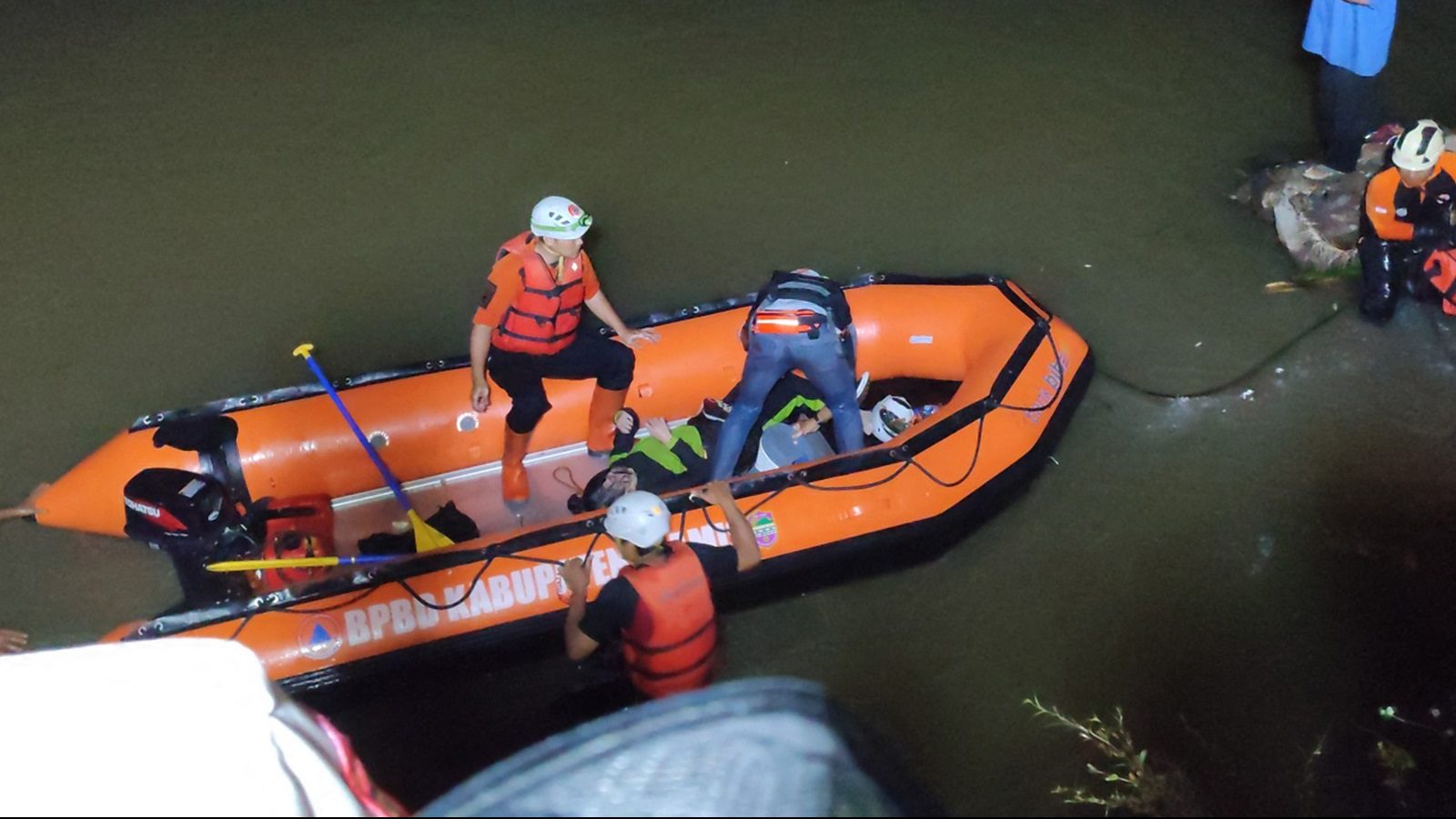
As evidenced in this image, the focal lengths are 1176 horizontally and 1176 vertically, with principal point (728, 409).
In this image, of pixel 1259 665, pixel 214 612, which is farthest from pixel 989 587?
pixel 214 612

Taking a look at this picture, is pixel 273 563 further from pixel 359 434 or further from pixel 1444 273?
pixel 1444 273

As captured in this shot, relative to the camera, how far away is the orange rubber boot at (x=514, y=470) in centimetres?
386

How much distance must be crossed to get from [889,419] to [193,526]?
7.31ft

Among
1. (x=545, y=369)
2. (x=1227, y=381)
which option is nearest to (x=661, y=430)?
(x=545, y=369)

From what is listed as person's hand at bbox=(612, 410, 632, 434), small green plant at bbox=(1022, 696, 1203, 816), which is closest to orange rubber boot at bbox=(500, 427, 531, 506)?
person's hand at bbox=(612, 410, 632, 434)

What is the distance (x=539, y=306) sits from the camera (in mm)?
3623

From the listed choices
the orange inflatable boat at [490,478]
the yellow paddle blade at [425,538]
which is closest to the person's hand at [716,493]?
the orange inflatable boat at [490,478]

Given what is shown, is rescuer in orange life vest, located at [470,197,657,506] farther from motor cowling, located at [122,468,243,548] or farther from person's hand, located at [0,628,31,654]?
person's hand, located at [0,628,31,654]

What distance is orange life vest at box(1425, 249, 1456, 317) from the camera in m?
4.28

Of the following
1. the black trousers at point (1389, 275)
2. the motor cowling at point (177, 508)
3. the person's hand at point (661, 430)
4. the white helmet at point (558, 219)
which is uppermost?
the white helmet at point (558, 219)

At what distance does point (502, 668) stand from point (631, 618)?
93cm

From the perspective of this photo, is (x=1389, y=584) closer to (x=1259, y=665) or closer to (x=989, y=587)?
(x=1259, y=665)

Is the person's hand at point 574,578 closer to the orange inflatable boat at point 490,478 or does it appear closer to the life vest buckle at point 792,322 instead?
the orange inflatable boat at point 490,478

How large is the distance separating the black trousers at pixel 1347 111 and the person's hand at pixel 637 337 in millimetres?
3193
